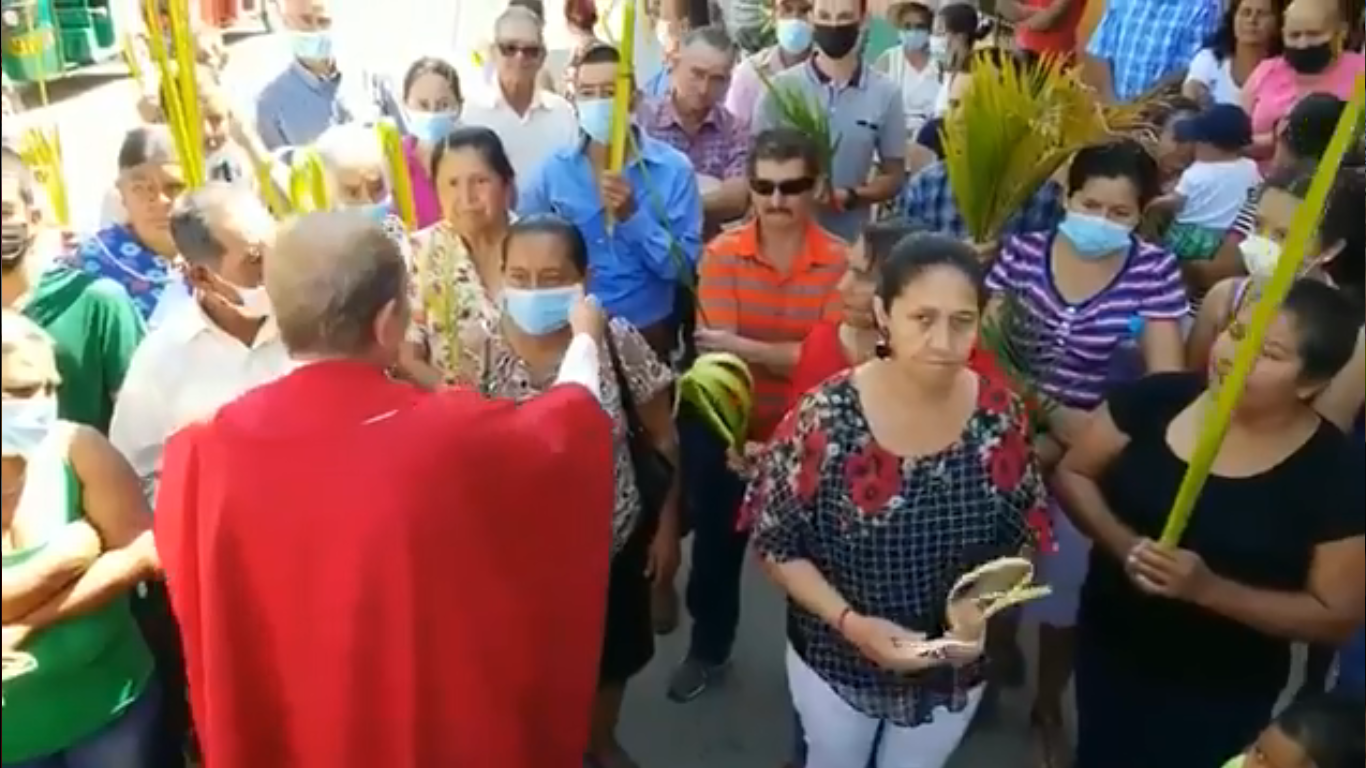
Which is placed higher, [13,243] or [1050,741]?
[13,243]

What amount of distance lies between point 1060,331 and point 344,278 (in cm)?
138

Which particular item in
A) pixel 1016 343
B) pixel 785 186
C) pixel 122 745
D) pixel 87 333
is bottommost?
pixel 122 745

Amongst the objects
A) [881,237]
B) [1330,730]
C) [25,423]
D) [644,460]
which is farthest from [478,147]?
[1330,730]

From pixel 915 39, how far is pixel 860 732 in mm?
1955

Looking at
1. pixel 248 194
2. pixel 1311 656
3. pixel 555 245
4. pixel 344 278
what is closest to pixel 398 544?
pixel 344 278

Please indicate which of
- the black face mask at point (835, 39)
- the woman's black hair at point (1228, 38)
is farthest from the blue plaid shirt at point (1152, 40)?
the black face mask at point (835, 39)

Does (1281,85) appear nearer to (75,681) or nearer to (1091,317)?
(1091,317)

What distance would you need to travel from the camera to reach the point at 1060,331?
2.46 m

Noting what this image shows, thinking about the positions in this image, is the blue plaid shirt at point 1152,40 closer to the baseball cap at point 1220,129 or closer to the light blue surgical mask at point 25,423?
the baseball cap at point 1220,129

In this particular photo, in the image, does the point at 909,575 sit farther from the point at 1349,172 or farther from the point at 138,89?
the point at 138,89

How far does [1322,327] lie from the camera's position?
1761mm

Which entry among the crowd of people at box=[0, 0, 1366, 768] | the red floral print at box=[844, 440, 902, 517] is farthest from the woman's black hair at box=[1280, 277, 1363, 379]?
the red floral print at box=[844, 440, 902, 517]

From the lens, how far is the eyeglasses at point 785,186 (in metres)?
2.67

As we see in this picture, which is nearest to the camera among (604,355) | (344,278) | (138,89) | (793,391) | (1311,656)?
(344,278)
